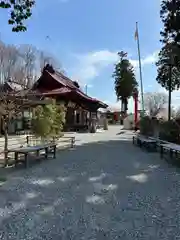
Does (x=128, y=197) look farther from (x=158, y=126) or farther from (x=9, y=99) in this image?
(x=158, y=126)

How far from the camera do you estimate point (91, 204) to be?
6.20m

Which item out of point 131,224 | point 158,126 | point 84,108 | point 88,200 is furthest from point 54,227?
point 84,108

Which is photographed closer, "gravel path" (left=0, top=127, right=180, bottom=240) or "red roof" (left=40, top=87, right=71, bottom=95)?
"gravel path" (left=0, top=127, right=180, bottom=240)

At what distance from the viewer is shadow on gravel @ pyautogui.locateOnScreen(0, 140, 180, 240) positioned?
5051 millimetres

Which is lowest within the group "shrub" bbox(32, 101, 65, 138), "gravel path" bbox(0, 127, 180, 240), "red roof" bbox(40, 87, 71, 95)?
"gravel path" bbox(0, 127, 180, 240)

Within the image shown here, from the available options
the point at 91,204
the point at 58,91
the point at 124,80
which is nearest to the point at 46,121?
the point at 91,204

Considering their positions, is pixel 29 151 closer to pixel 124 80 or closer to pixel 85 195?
pixel 85 195

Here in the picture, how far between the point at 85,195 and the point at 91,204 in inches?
27.2

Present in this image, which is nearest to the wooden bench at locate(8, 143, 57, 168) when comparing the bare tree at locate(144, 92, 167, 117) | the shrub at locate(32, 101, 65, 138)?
the shrub at locate(32, 101, 65, 138)

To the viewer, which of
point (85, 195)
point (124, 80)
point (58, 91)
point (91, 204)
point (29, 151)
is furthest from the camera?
point (124, 80)

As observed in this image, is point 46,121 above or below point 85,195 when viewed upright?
above

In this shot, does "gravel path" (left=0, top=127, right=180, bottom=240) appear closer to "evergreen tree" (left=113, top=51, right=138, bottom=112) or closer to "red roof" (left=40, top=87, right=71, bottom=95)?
"red roof" (left=40, top=87, right=71, bottom=95)

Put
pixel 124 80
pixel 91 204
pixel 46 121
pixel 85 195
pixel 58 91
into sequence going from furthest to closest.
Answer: pixel 124 80 < pixel 58 91 < pixel 46 121 < pixel 85 195 < pixel 91 204

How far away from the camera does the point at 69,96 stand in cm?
3669
